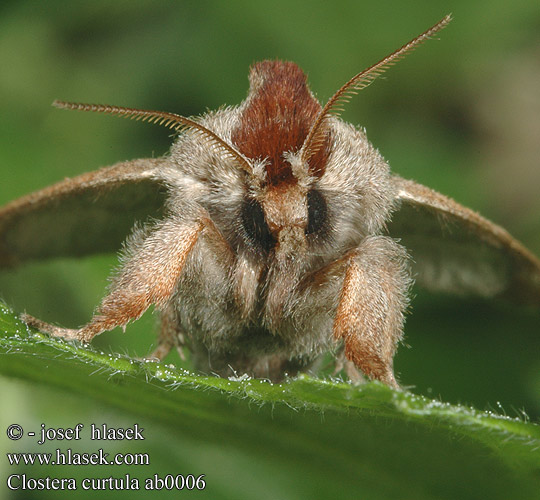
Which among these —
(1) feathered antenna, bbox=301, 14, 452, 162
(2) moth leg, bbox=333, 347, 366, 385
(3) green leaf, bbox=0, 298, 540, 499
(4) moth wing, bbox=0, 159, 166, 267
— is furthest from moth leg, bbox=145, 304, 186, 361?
(1) feathered antenna, bbox=301, 14, 452, 162

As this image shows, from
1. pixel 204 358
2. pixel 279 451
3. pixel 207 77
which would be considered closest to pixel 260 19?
pixel 207 77

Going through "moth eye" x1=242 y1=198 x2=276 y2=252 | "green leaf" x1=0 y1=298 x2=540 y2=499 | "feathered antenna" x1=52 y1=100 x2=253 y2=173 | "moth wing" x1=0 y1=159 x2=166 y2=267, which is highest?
"moth wing" x1=0 y1=159 x2=166 y2=267

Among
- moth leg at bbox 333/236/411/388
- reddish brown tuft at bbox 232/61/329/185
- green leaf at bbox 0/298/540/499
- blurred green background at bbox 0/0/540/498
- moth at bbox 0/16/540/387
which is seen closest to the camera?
green leaf at bbox 0/298/540/499

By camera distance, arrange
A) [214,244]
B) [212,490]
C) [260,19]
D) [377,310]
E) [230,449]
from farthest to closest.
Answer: [260,19] < [212,490] < [230,449] < [214,244] < [377,310]

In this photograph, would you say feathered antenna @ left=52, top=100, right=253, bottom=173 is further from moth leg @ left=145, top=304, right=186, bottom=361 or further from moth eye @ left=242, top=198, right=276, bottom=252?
Answer: moth leg @ left=145, top=304, right=186, bottom=361

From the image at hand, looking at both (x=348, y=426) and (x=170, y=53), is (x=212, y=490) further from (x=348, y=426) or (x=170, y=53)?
(x=170, y=53)

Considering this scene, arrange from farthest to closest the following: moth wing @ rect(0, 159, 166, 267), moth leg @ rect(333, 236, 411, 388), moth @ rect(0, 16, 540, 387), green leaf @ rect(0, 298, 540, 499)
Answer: moth wing @ rect(0, 159, 166, 267), moth @ rect(0, 16, 540, 387), moth leg @ rect(333, 236, 411, 388), green leaf @ rect(0, 298, 540, 499)

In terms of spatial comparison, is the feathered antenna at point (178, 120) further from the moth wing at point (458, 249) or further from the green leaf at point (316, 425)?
the moth wing at point (458, 249)
